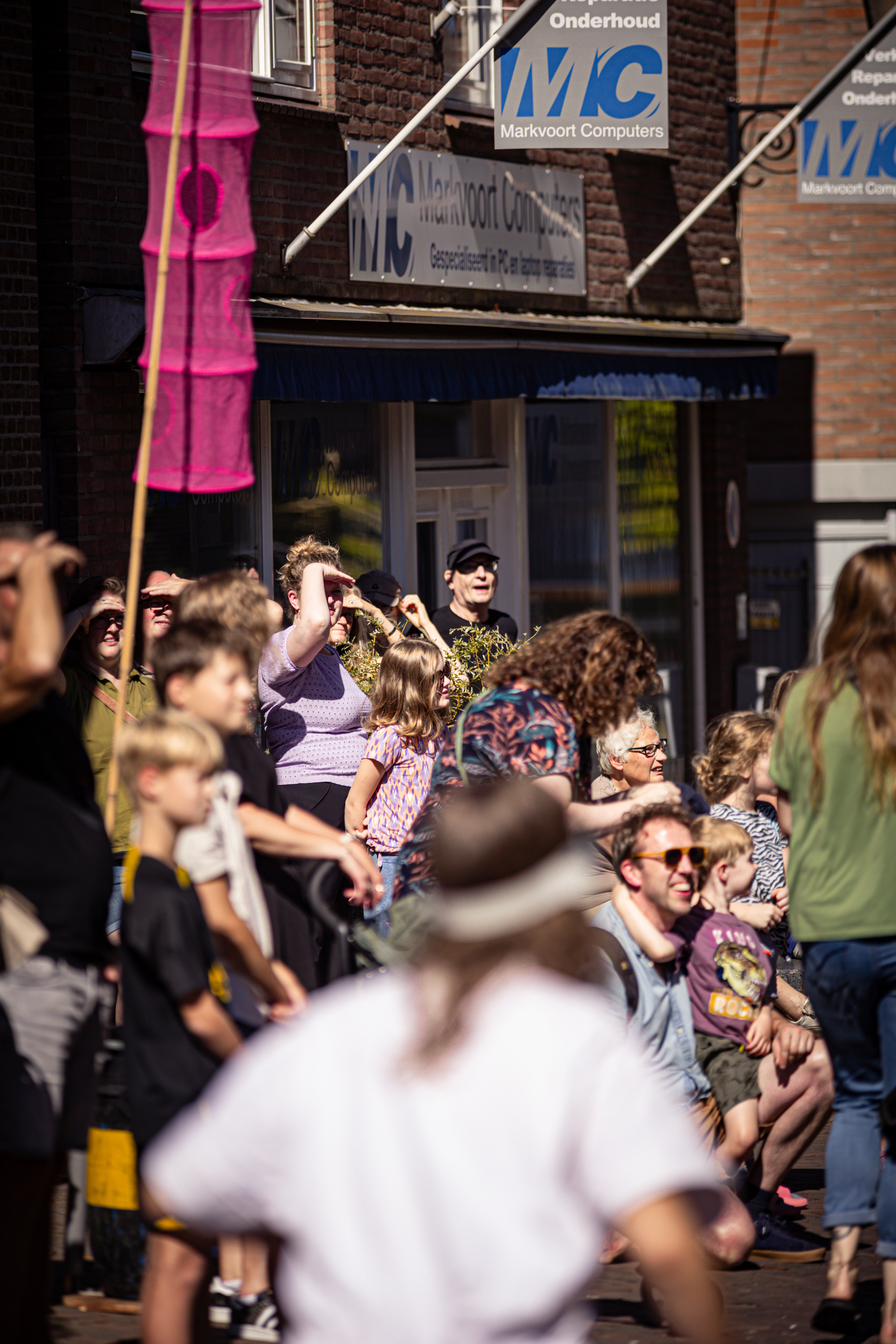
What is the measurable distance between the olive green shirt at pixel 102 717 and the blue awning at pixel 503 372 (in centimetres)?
210

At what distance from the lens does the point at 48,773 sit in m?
3.51

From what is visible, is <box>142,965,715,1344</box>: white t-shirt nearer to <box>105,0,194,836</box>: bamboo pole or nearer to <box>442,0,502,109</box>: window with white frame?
<box>105,0,194,836</box>: bamboo pole

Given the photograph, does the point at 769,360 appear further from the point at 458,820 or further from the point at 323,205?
the point at 458,820

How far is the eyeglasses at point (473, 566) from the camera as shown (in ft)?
26.9

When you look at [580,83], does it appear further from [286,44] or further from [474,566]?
[474,566]

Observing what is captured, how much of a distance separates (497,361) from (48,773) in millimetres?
6675

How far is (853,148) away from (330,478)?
450cm

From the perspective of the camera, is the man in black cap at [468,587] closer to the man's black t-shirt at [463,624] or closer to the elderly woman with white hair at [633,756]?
the man's black t-shirt at [463,624]

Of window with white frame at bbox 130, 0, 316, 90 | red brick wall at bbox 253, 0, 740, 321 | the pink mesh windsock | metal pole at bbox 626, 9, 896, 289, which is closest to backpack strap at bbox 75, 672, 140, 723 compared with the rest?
the pink mesh windsock

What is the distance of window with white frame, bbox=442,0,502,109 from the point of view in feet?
35.2

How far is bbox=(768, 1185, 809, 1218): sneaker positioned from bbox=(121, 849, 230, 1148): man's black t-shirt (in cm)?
242

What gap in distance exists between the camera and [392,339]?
8.98m

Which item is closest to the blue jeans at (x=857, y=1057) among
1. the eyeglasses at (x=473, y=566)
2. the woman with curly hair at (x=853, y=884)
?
the woman with curly hair at (x=853, y=884)

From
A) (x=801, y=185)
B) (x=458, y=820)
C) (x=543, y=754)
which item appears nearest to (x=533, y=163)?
(x=801, y=185)
